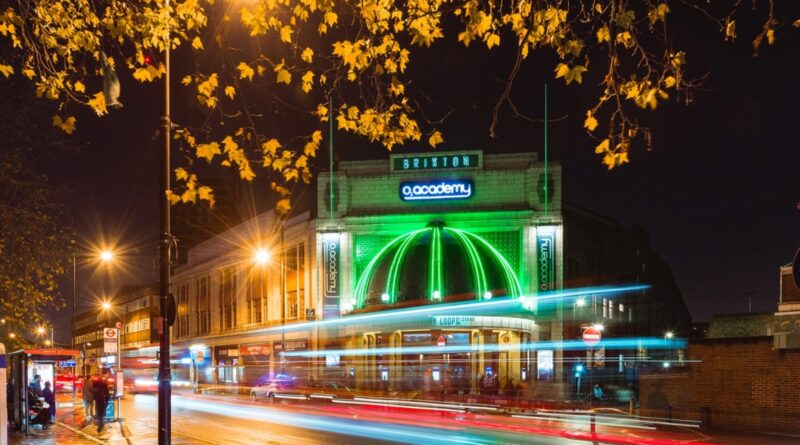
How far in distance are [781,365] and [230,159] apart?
769 inches

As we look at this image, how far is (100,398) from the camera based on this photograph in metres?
22.3

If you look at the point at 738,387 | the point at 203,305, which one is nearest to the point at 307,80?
the point at 738,387

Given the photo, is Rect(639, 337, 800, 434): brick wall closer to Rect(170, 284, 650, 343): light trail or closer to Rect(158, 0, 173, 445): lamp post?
Rect(170, 284, 650, 343): light trail

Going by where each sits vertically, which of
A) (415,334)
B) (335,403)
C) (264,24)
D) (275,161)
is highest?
(264,24)

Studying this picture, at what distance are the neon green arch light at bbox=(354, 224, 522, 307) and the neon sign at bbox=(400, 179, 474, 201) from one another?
2.12 metres

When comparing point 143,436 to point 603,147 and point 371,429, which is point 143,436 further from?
point 603,147

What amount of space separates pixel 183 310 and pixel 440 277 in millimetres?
42050

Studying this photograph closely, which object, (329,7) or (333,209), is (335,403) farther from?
(329,7)

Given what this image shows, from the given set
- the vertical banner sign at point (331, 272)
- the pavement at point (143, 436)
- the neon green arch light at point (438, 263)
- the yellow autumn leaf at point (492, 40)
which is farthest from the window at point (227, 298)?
the yellow autumn leaf at point (492, 40)

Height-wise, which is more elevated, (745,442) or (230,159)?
(230,159)

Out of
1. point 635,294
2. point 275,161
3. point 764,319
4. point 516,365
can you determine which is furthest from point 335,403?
point 635,294

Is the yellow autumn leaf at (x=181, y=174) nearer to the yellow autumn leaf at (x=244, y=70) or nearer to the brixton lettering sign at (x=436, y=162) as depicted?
the yellow autumn leaf at (x=244, y=70)

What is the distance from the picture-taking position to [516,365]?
4375cm

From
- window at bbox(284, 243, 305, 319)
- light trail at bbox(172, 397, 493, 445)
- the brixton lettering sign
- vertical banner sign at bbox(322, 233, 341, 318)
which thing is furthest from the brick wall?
window at bbox(284, 243, 305, 319)
